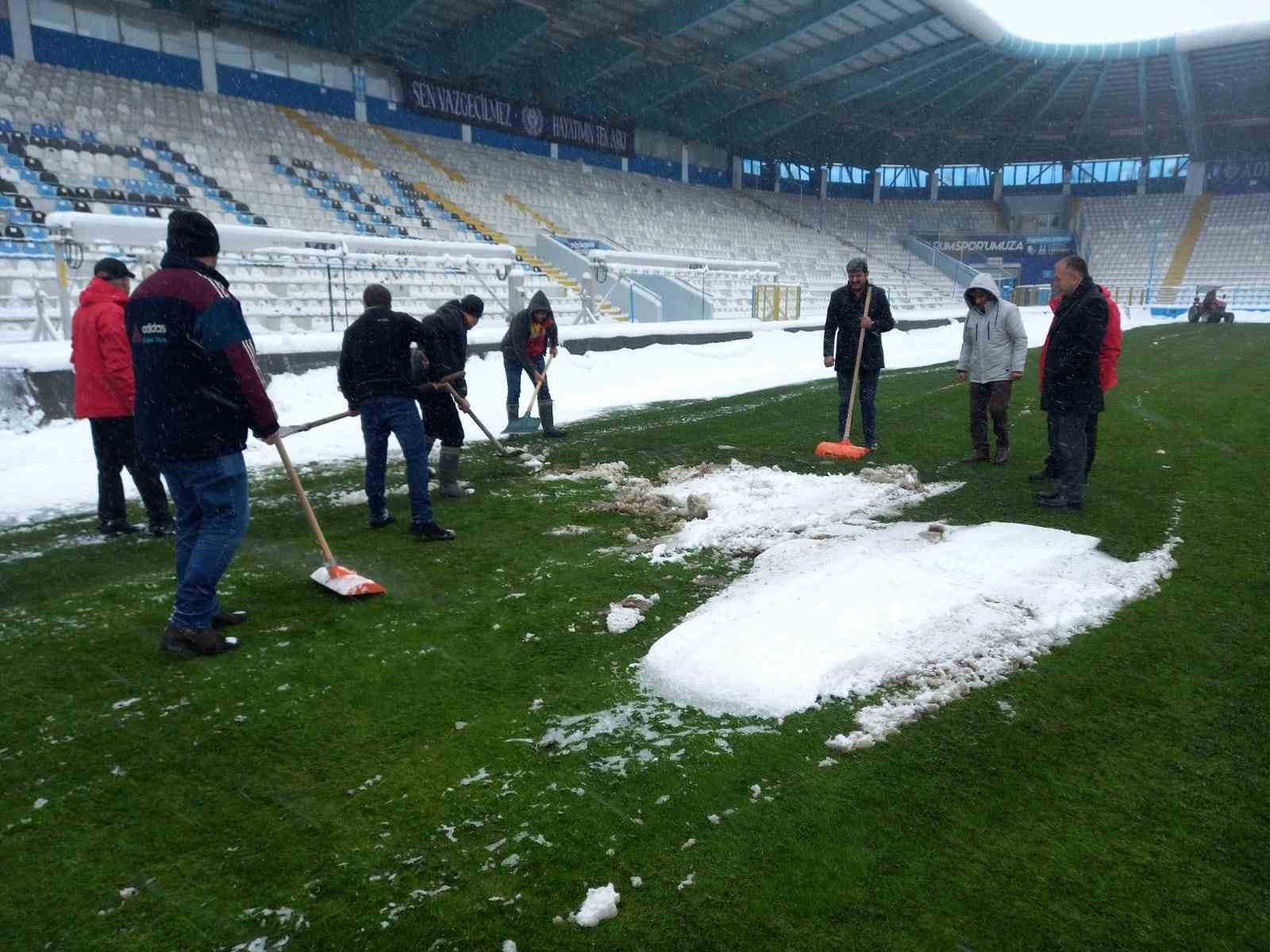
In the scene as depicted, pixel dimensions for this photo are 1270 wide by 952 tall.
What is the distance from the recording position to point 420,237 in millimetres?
22609

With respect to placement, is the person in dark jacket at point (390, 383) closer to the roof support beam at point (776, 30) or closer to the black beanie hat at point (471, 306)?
the black beanie hat at point (471, 306)

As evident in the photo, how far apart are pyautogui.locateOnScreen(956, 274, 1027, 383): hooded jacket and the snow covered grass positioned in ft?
7.75

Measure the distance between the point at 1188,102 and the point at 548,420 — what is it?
49.8 metres

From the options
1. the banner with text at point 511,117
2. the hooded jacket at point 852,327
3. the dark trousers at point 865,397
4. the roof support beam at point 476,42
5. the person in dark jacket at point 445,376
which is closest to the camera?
the person in dark jacket at point 445,376

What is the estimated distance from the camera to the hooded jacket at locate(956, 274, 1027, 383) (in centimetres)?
680

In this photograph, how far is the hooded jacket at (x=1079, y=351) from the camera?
543 centimetres

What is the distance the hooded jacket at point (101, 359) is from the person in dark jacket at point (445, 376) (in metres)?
1.87

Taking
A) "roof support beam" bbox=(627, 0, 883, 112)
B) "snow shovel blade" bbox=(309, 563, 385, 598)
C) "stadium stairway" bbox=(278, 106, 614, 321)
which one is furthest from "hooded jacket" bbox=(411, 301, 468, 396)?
"roof support beam" bbox=(627, 0, 883, 112)

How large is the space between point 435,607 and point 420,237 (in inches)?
805

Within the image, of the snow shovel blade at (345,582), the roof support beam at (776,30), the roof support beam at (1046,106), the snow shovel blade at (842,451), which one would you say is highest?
the roof support beam at (1046,106)

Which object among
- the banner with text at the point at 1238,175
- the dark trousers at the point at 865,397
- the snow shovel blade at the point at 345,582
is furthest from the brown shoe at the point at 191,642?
the banner with text at the point at 1238,175

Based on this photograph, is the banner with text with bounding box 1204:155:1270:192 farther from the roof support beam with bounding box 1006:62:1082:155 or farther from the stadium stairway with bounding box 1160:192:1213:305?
the roof support beam with bounding box 1006:62:1082:155

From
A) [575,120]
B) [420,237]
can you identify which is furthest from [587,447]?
[575,120]

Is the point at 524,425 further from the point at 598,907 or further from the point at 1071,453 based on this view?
the point at 598,907
